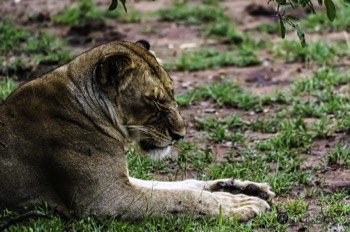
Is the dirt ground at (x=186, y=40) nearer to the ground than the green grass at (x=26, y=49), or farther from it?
nearer to the ground

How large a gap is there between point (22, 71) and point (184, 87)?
162 centimetres

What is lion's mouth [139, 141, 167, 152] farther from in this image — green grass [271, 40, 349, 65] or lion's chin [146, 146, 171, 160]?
green grass [271, 40, 349, 65]

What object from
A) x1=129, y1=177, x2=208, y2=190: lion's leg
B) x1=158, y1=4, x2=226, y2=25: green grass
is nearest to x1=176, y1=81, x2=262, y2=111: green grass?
x1=129, y1=177, x2=208, y2=190: lion's leg

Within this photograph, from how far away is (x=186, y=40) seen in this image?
11.0m

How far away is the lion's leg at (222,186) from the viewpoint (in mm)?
6074

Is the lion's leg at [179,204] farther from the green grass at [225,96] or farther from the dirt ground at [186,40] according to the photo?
the green grass at [225,96]

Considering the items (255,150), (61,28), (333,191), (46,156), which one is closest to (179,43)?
(61,28)

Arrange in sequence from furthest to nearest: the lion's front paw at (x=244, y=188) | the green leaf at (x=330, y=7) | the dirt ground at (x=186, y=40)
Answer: the dirt ground at (x=186, y=40)
the lion's front paw at (x=244, y=188)
the green leaf at (x=330, y=7)

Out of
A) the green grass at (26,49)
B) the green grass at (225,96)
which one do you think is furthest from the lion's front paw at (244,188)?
the green grass at (26,49)

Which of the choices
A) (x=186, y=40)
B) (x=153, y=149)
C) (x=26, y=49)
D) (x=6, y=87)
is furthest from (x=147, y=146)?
(x=186, y=40)

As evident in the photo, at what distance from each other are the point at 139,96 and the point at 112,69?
0.78 ft

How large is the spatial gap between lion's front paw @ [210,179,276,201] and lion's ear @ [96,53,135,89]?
1.05 meters

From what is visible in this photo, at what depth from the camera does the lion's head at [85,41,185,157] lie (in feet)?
18.6

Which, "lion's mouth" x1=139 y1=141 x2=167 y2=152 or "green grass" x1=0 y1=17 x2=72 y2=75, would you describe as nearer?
"lion's mouth" x1=139 y1=141 x2=167 y2=152
